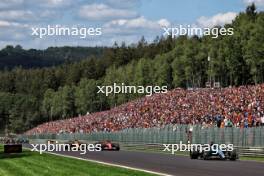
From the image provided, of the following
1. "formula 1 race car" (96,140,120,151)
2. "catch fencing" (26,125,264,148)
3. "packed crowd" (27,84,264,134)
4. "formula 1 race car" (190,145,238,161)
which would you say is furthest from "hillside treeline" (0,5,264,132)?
"formula 1 race car" (190,145,238,161)

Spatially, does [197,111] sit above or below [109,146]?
Result: above

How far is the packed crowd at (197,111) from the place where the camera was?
133ft

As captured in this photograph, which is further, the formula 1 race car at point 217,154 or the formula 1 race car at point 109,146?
the formula 1 race car at point 109,146

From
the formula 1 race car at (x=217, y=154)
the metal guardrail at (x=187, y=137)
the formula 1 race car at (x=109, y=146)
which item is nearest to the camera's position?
the formula 1 race car at (x=217, y=154)

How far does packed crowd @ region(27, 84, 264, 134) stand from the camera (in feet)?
133

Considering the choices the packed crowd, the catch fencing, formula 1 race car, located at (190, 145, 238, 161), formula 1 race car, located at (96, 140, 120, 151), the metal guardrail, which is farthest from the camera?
formula 1 race car, located at (96, 140, 120, 151)

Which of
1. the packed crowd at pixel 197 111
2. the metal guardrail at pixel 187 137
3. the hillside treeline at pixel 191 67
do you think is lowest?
the metal guardrail at pixel 187 137

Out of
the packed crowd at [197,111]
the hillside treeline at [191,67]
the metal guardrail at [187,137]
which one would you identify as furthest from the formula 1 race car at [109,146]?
the hillside treeline at [191,67]

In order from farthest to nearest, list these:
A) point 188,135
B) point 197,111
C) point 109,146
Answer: point 109,146 < point 197,111 < point 188,135

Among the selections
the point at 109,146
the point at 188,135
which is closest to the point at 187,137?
the point at 188,135

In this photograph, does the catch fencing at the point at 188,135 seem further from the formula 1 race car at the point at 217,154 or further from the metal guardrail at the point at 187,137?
the formula 1 race car at the point at 217,154

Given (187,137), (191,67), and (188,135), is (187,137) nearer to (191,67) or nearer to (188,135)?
(188,135)

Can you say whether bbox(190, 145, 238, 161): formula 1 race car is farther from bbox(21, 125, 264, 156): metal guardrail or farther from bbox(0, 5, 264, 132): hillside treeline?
bbox(0, 5, 264, 132): hillside treeline

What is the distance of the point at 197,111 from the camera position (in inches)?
1911
